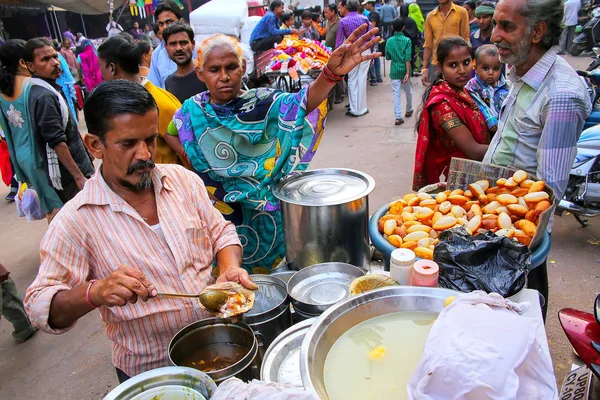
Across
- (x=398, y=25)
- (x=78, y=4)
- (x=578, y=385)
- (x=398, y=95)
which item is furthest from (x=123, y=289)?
(x=78, y=4)

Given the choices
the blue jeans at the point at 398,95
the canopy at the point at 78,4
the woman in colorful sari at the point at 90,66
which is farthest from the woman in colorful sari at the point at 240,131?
the canopy at the point at 78,4

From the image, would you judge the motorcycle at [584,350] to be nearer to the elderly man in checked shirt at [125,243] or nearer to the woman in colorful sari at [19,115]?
the elderly man in checked shirt at [125,243]

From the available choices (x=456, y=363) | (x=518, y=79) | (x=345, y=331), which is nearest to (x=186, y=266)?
(x=345, y=331)

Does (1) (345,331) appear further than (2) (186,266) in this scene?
No

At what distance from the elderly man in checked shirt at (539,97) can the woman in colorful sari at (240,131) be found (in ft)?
2.37

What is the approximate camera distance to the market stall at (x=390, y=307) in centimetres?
86

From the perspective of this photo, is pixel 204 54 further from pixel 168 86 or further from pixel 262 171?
pixel 168 86

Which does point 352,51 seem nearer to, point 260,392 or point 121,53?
point 260,392

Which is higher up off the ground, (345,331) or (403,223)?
(345,331)

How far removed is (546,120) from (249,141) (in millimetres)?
1533

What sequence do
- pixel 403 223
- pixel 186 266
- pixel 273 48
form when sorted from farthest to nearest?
pixel 273 48 < pixel 403 223 < pixel 186 266

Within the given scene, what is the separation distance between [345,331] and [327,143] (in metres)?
6.44

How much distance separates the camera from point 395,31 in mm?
7895

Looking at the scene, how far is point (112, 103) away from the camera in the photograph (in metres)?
1.47
